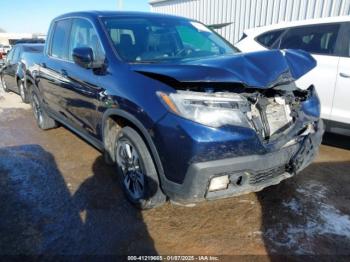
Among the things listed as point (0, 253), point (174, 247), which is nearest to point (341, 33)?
point (174, 247)

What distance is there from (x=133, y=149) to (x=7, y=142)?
3381 mm

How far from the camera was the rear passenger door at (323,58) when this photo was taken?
433 cm

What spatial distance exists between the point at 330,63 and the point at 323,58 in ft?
0.44

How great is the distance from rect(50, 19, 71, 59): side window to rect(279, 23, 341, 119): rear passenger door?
3365mm

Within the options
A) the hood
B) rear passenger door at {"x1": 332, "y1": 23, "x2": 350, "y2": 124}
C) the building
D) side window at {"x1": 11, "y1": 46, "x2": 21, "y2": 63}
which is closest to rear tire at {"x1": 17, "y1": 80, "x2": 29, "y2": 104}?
side window at {"x1": 11, "y1": 46, "x2": 21, "y2": 63}

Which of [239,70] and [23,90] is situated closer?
[239,70]

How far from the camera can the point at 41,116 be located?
5730 mm

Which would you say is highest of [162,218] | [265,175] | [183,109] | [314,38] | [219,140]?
[314,38]

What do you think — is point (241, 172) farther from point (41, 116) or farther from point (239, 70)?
point (41, 116)

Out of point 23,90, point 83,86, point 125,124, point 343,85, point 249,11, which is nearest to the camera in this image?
point 125,124

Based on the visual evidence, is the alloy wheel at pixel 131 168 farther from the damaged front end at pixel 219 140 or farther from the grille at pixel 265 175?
the grille at pixel 265 175

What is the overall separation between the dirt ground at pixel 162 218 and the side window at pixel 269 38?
6.87ft

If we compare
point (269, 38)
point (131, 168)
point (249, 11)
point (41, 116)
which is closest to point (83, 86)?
point (131, 168)

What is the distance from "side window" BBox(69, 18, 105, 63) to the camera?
10.7ft
